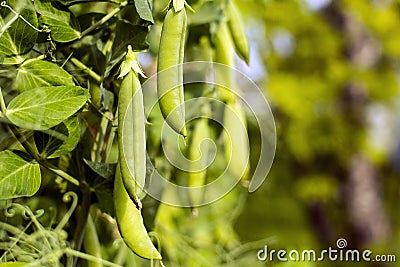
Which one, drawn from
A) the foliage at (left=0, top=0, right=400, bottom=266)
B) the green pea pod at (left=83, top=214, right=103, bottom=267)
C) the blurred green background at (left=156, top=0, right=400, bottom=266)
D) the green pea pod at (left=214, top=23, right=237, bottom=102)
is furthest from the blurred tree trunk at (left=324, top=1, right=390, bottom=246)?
the green pea pod at (left=83, top=214, right=103, bottom=267)

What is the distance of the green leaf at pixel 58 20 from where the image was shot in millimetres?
372

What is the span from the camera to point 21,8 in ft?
1.12

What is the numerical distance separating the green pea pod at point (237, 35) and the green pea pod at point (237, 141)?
44 millimetres

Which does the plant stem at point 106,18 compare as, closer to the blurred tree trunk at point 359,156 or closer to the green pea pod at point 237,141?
the green pea pod at point 237,141

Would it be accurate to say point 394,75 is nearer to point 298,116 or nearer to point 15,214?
point 298,116

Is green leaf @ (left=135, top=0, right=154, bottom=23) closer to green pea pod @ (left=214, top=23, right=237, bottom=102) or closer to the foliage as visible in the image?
the foliage

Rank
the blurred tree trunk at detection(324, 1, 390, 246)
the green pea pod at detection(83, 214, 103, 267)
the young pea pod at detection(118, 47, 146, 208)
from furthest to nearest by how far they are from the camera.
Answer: the blurred tree trunk at detection(324, 1, 390, 246), the green pea pod at detection(83, 214, 103, 267), the young pea pod at detection(118, 47, 146, 208)

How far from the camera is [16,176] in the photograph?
1.15 feet

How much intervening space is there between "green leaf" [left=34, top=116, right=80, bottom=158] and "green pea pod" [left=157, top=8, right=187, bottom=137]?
58 millimetres

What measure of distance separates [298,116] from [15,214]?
2592mm

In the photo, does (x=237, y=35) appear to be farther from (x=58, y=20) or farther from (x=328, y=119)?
(x=328, y=119)

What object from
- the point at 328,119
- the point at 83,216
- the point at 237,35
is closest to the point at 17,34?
the point at 83,216

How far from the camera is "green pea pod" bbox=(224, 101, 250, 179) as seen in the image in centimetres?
54

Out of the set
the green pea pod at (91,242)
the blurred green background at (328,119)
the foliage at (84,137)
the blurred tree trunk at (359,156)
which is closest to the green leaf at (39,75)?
the foliage at (84,137)
